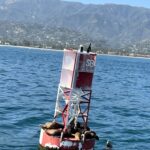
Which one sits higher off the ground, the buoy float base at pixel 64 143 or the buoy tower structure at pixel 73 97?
the buoy tower structure at pixel 73 97

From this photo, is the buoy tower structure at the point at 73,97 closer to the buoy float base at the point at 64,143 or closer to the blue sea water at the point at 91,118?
the buoy float base at the point at 64,143

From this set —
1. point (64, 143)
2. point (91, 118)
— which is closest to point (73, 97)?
point (64, 143)

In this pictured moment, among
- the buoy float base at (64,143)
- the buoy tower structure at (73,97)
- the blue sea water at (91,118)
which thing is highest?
the buoy tower structure at (73,97)

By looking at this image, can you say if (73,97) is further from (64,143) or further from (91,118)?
(91,118)

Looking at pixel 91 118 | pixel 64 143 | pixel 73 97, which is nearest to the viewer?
pixel 64 143

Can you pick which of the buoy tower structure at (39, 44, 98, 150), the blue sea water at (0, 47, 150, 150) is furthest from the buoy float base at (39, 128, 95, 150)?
the blue sea water at (0, 47, 150, 150)

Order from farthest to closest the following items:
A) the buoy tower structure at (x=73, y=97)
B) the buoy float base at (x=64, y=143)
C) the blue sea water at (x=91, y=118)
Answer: the blue sea water at (x=91, y=118) < the buoy tower structure at (x=73, y=97) < the buoy float base at (x=64, y=143)

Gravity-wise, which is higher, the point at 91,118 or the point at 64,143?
the point at 64,143

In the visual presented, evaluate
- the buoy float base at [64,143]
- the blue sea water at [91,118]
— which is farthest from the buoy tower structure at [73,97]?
the blue sea water at [91,118]

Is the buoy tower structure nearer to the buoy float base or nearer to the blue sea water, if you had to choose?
the buoy float base

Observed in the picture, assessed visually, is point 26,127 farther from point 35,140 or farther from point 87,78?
point 87,78

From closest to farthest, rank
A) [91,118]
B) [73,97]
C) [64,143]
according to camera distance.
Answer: [64,143]
[73,97]
[91,118]

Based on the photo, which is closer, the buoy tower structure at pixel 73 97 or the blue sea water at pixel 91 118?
the buoy tower structure at pixel 73 97

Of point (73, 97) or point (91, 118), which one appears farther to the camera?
point (91, 118)
